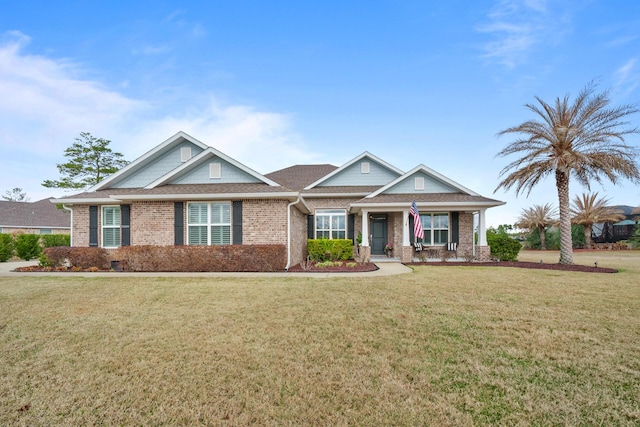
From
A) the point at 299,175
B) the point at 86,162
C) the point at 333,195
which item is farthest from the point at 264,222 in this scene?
the point at 86,162

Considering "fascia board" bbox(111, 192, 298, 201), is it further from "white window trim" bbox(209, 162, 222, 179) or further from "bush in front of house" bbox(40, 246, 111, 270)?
"bush in front of house" bbox(40, 246, 111, 270)

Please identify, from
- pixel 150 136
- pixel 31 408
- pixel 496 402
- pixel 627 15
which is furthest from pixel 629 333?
pixel 150 136

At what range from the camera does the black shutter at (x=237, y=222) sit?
1282 centimetres

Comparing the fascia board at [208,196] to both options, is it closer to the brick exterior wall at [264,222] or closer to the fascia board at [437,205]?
the brick exterior wall at [264,222]

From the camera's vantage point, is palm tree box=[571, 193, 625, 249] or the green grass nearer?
the green grass

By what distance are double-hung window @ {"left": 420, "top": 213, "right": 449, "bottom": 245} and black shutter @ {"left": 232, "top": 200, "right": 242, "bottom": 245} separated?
32.0 ft

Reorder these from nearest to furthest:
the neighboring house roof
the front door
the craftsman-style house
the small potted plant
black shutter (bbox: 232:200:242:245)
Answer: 1. black shutter (bbox: 232:200:242:245)
2. the craftsman-style house
3. the small potted plant
4. the front door
5. the neighboring house roof

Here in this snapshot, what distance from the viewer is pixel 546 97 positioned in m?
14.8

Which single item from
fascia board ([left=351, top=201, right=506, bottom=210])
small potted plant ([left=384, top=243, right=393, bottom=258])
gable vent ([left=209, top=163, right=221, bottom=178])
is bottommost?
small potted plant ([left=384, top=243, right=393, bottom=258])

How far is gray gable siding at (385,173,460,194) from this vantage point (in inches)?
667

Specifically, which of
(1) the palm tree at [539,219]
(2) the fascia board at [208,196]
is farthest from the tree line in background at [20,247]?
(1) the palm tree at [539,219]

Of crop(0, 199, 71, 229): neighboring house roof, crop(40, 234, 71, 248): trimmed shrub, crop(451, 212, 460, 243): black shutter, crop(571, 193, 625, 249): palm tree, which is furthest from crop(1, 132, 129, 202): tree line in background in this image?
crop(571, 193, 625, 249): palm tree

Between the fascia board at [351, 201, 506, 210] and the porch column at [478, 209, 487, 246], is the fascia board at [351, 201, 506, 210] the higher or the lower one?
the higher one

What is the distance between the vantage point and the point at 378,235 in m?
18.1
